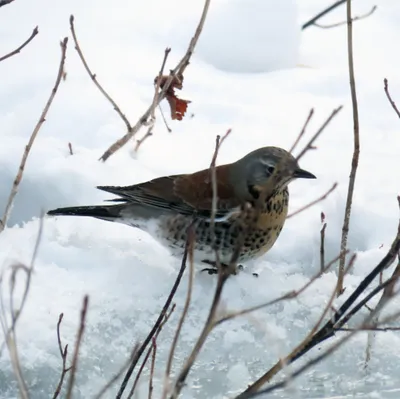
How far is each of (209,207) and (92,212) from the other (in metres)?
0.60

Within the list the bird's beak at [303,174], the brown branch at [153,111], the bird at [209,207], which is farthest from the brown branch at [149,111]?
the bird's beak at [303,174]

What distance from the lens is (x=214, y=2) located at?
7.73 m

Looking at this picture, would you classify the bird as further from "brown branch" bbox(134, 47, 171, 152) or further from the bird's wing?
"brown branch" bbox(134, 47, 171, 152)

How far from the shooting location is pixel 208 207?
4332mm

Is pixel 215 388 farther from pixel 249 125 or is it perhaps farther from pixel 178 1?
pixel 178 1

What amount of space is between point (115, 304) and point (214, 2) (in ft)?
14.1

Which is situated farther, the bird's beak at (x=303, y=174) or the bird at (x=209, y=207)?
the bird at (x=209, y=207)

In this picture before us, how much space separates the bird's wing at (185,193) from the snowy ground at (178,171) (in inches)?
9.6

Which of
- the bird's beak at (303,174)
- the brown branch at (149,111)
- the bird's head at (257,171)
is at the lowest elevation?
the bird's beak at (303,174)

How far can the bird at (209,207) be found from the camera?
13.7 feet

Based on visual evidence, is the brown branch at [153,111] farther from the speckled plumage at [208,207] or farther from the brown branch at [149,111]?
the speckled plumage at [208,207]

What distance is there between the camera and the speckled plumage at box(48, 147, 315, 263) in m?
4.19

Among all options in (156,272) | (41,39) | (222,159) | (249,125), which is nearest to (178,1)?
(41,39)

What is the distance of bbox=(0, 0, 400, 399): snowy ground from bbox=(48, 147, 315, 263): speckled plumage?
0.13 meters
